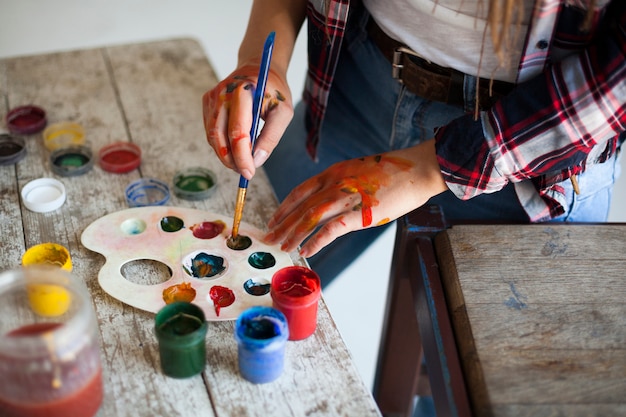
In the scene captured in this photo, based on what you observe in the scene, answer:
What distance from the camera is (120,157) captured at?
1.24m

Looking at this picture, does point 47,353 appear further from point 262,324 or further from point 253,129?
point 253,129

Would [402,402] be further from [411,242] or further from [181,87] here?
[181,87]

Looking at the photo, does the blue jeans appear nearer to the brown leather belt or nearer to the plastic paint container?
the brown leather belt

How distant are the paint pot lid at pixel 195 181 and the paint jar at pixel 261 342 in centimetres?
36

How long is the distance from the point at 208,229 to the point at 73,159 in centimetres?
34

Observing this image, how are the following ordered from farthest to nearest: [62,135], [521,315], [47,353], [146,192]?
1. [62,135]
2. [146,192]
3. [521,315]
4. [47,353]

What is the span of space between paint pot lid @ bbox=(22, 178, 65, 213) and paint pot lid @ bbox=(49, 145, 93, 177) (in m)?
0.04

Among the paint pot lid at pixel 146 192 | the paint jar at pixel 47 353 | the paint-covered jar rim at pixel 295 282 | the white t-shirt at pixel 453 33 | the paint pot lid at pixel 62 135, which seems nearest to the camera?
the paint jar at pixel 47 353

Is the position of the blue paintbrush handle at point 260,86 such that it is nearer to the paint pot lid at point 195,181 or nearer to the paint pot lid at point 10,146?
the paint pot lid at point 195,181

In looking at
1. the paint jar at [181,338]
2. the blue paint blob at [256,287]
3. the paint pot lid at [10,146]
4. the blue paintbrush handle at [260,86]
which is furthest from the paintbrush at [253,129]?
the paint pot lid at [10,146]

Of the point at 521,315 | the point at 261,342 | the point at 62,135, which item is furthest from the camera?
the point at 62,135

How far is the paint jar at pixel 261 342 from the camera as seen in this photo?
2.65 feet

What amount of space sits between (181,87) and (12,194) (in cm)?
46

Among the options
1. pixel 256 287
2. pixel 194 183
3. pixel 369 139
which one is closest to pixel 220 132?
pixel 194 183
